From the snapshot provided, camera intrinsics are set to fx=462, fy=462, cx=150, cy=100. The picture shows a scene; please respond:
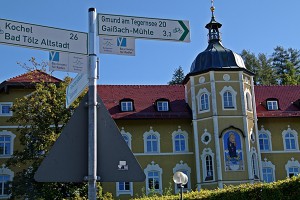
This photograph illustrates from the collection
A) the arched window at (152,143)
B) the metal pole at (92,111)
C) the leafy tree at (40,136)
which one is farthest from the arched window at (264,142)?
the metal pole at (92,111)

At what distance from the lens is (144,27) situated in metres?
6.06

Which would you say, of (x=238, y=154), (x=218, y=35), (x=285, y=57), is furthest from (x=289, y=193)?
(x=285, y=57)

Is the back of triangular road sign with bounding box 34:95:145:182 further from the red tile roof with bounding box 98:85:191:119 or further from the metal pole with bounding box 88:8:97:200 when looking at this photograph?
the red tile roof with bounding box 98:85:191:119

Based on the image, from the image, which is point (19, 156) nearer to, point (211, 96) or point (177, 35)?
point (211, 96)

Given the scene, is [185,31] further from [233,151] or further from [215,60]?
[215,60]

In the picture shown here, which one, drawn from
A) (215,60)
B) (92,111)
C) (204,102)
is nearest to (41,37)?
(92,111)

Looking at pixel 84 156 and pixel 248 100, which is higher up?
pixel 248 100

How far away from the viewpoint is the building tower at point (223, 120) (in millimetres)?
31172

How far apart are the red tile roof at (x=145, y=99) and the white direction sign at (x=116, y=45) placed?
27320 millimetres

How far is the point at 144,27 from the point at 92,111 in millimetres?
1430

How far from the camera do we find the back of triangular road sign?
5242mm

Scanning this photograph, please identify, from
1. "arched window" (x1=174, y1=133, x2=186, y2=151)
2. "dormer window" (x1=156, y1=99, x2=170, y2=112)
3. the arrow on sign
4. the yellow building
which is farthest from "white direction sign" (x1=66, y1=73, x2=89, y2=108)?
"dormer window" (x1=156, y1=99, x2=170, y2=112)

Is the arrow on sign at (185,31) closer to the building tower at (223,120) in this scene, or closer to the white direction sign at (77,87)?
the white direction sign at (77,87)

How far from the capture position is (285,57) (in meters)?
68.2
